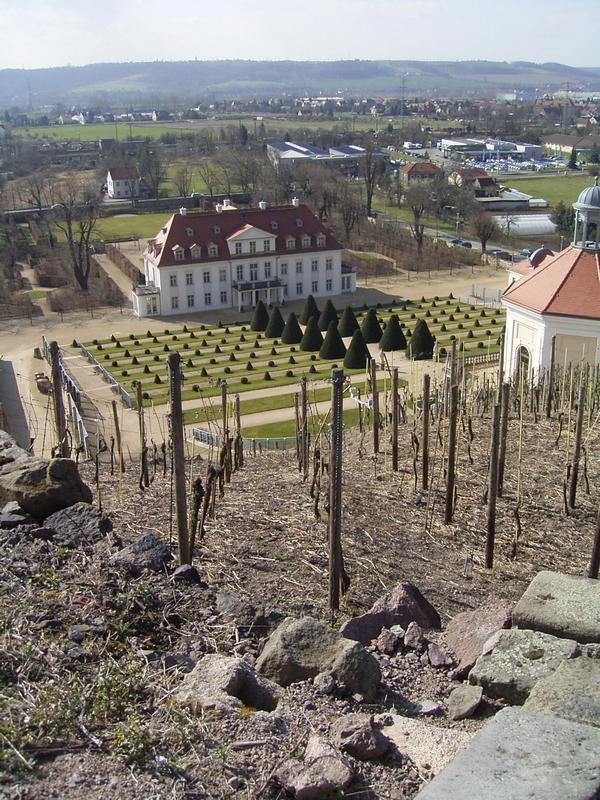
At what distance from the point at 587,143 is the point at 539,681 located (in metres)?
150

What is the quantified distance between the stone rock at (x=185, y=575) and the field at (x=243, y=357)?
1988cm

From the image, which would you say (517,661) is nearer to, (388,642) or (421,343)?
(388,642)

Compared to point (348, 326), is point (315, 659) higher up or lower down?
higher up

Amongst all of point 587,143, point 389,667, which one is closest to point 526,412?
point 389,667

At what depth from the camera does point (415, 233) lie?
67.2 meters

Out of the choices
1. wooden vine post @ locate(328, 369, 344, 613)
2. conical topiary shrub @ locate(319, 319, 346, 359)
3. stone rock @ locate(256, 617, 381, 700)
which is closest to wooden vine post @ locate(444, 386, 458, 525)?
wooden vine post @ locate(328, 369, 344, 613)

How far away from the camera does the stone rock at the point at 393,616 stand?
9.27 metres

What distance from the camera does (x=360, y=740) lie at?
6.62 meters

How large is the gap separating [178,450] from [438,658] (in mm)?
4267

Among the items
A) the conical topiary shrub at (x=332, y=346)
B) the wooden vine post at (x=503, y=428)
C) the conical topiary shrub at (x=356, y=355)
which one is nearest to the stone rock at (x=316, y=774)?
the wooden vine post at (x=503, y=428)

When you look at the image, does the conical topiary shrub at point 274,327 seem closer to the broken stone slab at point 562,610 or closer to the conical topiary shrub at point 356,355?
the conical topiary shrub at point 356,355

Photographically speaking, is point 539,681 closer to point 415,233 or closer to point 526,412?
point 526,412

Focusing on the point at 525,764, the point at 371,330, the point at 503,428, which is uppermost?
the point at 525,764

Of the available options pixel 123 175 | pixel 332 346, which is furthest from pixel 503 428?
pixel 123 175
